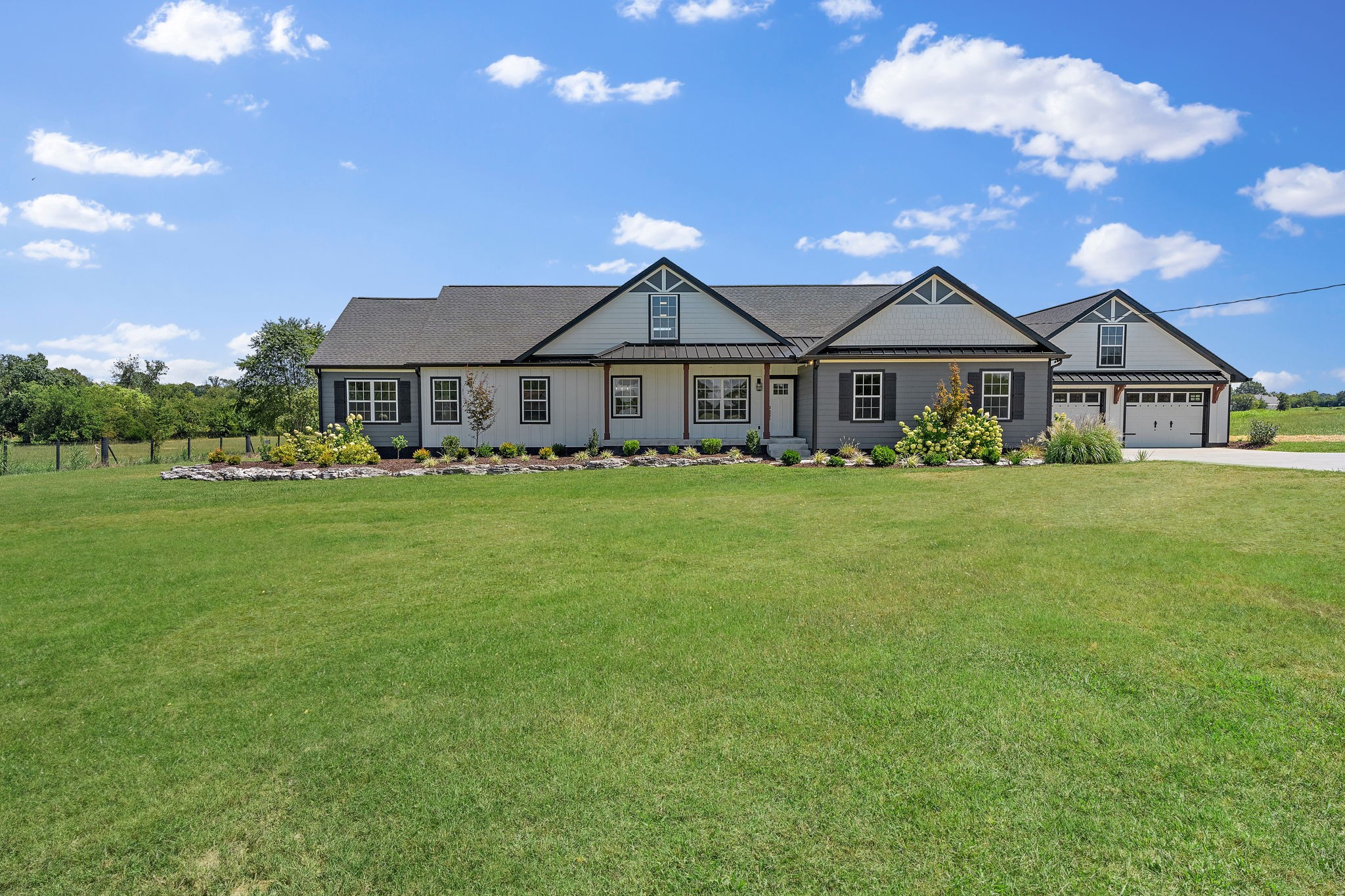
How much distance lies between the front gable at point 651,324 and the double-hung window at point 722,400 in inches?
51.5

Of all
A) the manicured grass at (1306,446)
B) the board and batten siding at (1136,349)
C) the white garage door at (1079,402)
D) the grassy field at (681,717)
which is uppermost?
the board and batten siding at (1136,349)

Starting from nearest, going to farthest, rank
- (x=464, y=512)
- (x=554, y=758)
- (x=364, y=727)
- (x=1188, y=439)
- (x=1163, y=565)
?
1. (x=554, y=758)
2. (x=364, y=727)
3. (x=1163, y=565)
4. (x=464, y=512)
5. (x=1188, y=439)

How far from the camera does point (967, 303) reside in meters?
21.4

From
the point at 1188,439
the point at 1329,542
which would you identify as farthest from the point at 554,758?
the point at 1188,439

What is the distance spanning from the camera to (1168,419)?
27.0m

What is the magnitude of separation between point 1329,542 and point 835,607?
697cm

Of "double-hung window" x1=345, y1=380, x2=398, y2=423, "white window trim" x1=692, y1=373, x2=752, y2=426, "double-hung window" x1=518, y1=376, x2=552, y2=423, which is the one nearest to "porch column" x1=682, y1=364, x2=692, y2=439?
"white window trim" x1=692, y1=373, x2=752, y2=426

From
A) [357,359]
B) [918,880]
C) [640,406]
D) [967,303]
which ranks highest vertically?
[967,303]

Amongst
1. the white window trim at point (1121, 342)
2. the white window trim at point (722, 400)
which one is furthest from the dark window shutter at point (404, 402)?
the white window trim at point (1121, 342)

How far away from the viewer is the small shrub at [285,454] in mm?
19250

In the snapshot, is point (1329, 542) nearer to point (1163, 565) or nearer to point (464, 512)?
point (1163, 565)

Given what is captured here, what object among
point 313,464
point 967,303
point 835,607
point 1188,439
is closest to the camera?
point 835,607

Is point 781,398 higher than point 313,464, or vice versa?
point 781,398

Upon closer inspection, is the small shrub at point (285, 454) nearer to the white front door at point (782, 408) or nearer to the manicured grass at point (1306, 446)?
the white front door at point (782, 408)
